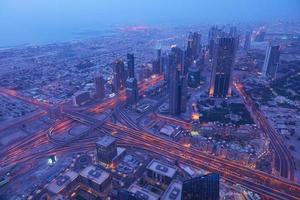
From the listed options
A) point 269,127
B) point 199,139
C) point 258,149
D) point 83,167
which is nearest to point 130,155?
point 83,167

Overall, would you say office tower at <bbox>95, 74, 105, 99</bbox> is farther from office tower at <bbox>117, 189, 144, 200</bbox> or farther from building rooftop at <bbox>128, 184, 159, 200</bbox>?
office tower at <bbox>117, 189, 144, 200</bbox>

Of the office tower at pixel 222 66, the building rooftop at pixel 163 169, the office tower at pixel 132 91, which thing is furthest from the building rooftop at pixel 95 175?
the office tower at pixel 222 66

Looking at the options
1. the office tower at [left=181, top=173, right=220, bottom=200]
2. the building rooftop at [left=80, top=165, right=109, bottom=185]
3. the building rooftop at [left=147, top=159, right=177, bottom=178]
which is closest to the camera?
the office tower at [left=181, top=173, right=220, bottom=200]

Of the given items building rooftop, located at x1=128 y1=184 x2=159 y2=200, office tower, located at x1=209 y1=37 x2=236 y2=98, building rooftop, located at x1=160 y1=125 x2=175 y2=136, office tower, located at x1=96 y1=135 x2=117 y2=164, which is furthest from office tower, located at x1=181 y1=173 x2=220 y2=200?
office tower, located at x1=209 y1=37 x2=236 y2=98

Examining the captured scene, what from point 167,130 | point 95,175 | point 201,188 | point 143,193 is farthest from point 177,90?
point 201,188

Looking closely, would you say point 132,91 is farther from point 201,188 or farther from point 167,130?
point 201,188
